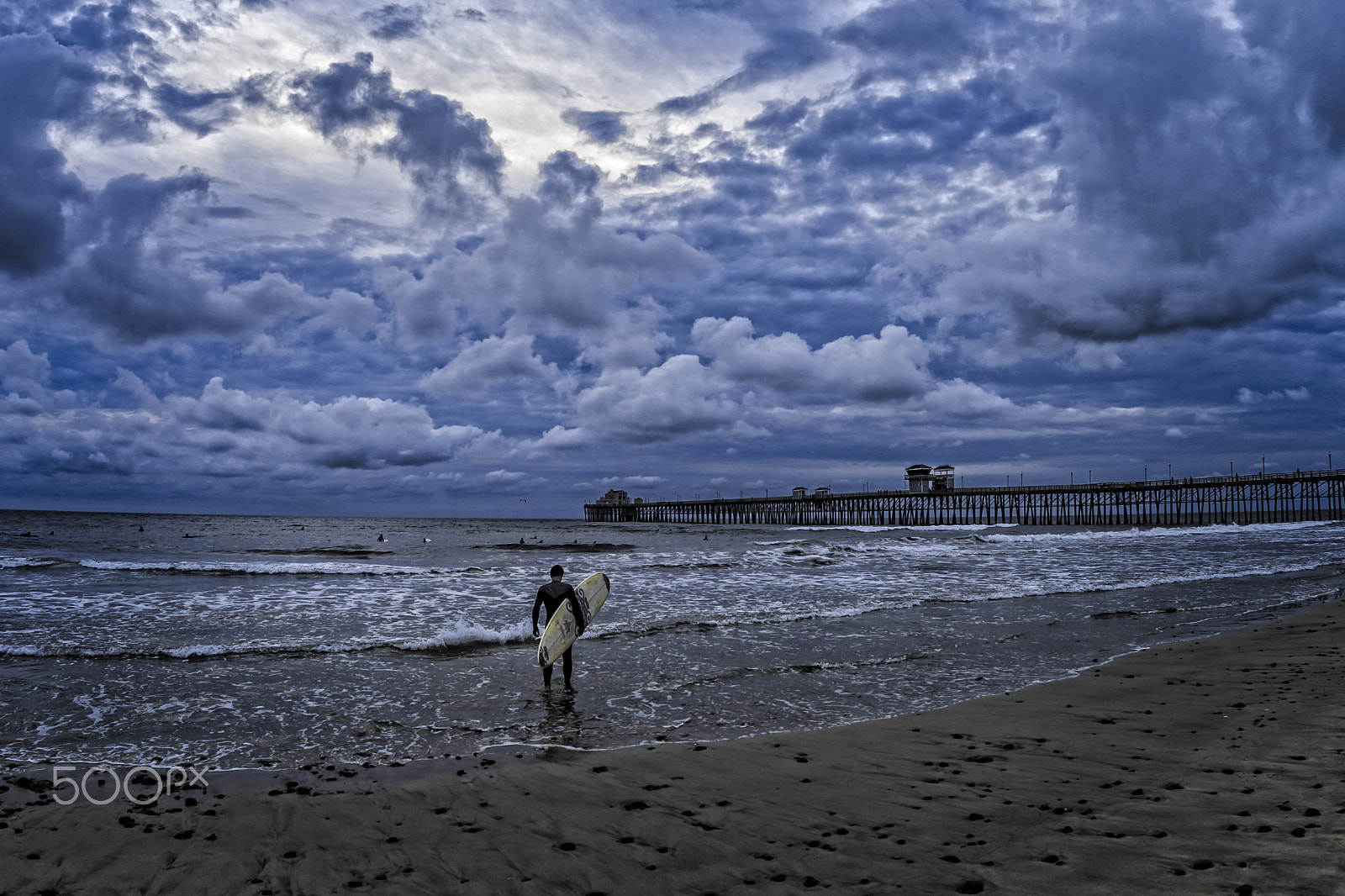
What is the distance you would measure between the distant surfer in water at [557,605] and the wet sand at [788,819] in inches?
104

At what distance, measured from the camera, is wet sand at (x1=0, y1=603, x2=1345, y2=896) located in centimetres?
404

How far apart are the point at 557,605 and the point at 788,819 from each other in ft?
18.2

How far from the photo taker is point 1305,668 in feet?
29.8

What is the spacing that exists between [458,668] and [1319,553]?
37.5m

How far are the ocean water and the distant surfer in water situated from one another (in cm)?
26

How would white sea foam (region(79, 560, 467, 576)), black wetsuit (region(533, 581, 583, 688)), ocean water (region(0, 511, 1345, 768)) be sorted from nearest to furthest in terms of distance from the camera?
ocean water (region(0, 511, 1345, 768)) → black wetsuit (region(533, 581, 583, 688)) → white sea foam (region(79, 560, 467, 576))

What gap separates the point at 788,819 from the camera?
4.98m

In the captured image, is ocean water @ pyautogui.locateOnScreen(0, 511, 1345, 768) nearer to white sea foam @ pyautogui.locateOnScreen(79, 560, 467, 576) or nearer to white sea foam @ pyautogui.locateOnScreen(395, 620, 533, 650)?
white sea foam @ pyautogui.locateOnScreen(395, 620, 533, 650)

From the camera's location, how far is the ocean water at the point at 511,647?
306 inches

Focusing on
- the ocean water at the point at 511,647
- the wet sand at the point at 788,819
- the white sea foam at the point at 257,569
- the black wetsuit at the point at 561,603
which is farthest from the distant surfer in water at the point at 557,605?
the white sea foam at the point at 257,569

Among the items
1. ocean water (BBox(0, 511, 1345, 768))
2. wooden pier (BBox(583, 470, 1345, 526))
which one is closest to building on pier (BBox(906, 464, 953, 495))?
wooden pier (BBox(583, 470, 1345, 526))

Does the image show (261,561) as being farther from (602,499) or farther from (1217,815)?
(602,499)

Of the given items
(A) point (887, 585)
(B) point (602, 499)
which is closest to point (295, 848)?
(A) point (887, 585)

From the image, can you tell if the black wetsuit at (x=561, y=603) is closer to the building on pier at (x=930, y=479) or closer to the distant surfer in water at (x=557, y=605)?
the distant surfer in water at (x=557, y=605)
